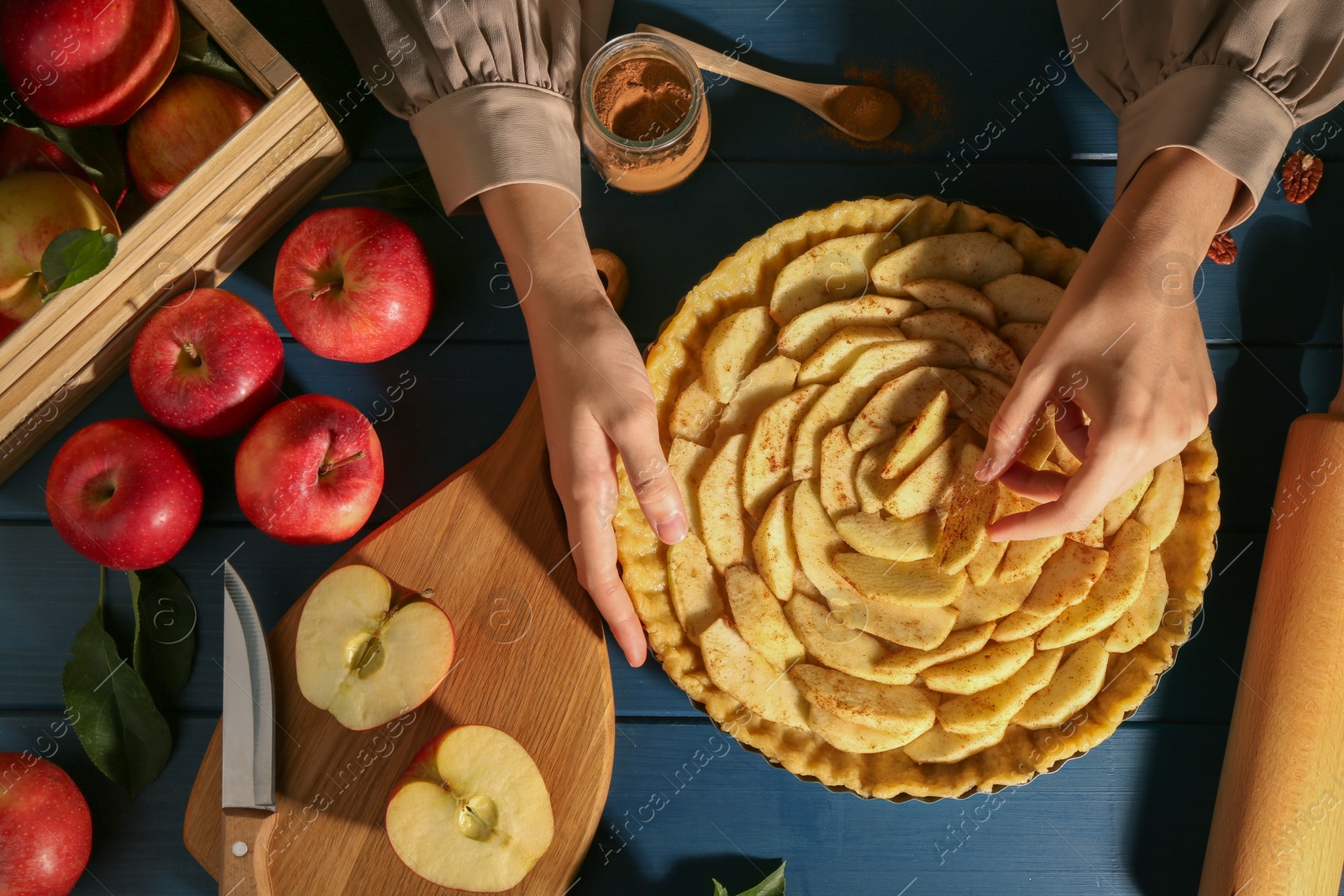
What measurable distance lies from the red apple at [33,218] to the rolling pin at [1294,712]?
7.51 feet

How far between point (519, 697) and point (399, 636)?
0.25 m

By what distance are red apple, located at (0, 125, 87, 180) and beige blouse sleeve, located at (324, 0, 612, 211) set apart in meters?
0.66

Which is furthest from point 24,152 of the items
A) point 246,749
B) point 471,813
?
point 471,813

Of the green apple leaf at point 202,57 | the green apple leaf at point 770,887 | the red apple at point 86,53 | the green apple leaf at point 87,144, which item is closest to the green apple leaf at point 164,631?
the green apple leaf at point 87,144

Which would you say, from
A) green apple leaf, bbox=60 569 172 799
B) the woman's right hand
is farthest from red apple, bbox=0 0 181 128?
the woman's right hand

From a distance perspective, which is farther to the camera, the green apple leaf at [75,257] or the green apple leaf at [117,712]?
the green apple leaf at [117,712]

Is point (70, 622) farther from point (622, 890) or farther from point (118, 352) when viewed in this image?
point (622, 890)

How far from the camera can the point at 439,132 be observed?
1.58m

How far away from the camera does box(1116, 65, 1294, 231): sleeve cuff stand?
143 centimetres

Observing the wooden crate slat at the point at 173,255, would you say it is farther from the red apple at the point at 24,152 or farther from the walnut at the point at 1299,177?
the walnut at the point at 1299,177

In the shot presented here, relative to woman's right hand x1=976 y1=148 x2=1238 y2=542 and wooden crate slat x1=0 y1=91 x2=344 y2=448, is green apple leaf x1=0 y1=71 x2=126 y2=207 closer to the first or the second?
wooden crate slat x1=0 y1=91 x2=344 y2=448

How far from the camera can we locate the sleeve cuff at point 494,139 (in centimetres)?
154

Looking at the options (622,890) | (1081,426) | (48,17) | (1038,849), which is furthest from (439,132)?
(1038,849)

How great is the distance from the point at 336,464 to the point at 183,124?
71 centimetres
